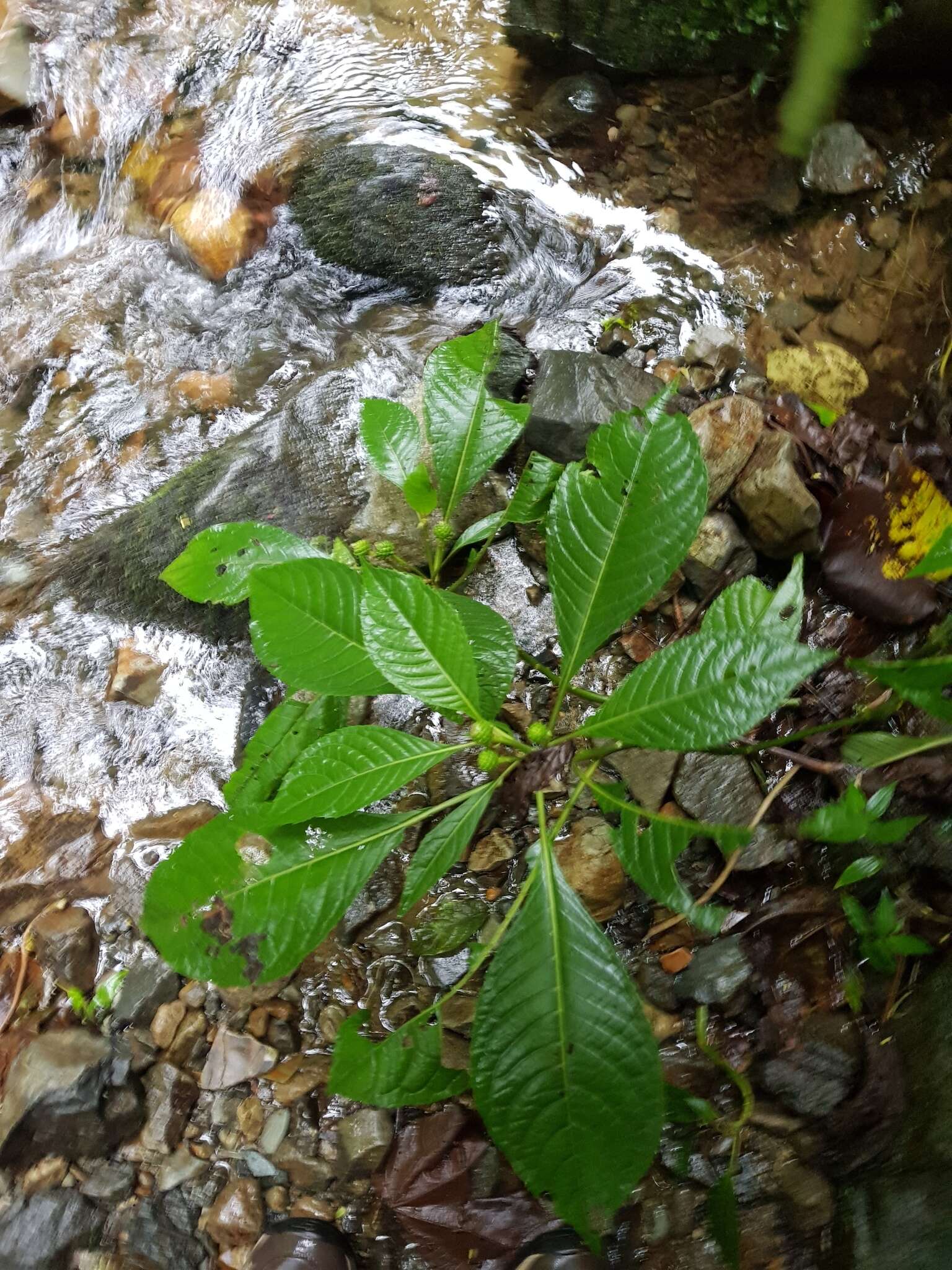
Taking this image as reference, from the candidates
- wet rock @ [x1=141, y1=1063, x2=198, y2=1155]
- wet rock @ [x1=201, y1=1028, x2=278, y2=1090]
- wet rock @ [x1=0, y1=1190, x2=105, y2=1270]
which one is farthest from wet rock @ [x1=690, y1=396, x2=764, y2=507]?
wet rock @ [x1=0, y1=1190, x2=105, y2=1270]

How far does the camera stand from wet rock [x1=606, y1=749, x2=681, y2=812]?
153 centimetres

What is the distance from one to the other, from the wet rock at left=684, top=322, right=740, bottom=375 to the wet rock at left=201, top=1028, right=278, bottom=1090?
81.6 inches

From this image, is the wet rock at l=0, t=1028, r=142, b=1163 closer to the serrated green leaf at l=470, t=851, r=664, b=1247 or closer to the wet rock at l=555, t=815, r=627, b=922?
the serrated green leaf at l=470, t=851, r=664, b=1247

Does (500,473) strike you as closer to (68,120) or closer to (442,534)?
(442,534)

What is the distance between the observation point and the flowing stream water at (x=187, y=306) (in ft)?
6.41

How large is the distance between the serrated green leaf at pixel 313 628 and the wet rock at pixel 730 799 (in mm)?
682

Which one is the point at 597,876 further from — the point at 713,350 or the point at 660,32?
Result: the point at 660,32

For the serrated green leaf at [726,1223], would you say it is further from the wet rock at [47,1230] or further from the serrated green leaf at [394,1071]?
the wet rock at [47,1230]

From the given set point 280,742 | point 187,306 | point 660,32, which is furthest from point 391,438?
point 660,32

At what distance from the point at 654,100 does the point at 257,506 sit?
207 centimetres

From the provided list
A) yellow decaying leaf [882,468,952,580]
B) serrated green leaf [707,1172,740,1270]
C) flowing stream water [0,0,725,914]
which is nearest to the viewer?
serrated green leaf [707,1172,740,1270]

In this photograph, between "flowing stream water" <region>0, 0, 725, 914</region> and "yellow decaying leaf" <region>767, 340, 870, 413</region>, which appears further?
"yellow decaying leaf" <region>767, 340, 870, 413</region>

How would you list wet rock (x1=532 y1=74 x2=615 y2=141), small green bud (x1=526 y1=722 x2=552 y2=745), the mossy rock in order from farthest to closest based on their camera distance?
wet rock (x1=532 y1=74 x2=615 y2=141), the mossy rock, small green bud (x1=526 y1=722 x2=552 y2=745)

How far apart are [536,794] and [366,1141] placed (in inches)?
29.2
